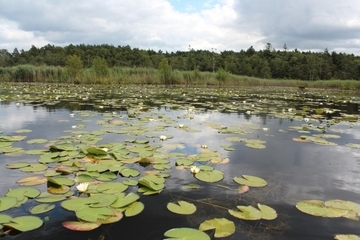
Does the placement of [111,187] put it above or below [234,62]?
below

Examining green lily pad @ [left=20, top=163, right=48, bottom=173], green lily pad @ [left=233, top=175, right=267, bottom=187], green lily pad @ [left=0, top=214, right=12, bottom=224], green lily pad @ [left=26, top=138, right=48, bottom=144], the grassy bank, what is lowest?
green lily pad @ [left=233, top=175, right=267, bottom=187]

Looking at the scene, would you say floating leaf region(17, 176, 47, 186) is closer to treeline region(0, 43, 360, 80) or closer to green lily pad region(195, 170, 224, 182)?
green lily pad region(195, 170, 224, 182)

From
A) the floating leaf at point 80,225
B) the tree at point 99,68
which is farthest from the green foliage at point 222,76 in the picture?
the floating leaf at point 80,225

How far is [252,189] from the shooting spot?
230 centimetres

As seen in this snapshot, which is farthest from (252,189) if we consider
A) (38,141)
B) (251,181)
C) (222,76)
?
(222,76)

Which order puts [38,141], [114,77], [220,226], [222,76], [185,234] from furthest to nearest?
[222,76]
[114,77]
[38,141]
[220,226]
[185,234]

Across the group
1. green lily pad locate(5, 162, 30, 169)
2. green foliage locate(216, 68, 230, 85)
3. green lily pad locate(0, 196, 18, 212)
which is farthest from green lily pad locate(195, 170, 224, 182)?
green foliage locate(216, 68, 230, 85)

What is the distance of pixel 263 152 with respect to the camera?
347 centimetres

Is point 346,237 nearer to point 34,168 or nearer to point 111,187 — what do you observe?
point 111,187

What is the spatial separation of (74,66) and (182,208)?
22.1 metres

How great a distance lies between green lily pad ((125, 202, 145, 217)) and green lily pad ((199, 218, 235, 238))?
0.46 metres

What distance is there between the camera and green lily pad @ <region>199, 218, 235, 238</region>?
160cm

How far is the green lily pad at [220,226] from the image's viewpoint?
5.26 feet

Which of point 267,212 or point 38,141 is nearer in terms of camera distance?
point 267,212
